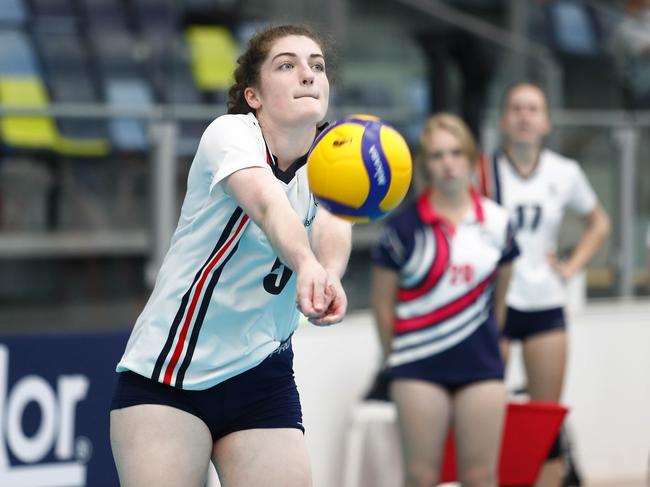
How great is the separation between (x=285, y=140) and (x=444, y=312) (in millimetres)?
2481

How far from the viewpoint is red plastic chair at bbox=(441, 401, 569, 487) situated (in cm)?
593

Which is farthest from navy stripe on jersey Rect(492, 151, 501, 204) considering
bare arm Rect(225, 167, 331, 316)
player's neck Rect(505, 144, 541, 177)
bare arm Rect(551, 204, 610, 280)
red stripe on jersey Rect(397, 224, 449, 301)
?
bare arm Rect(225, 167, 331, 316)

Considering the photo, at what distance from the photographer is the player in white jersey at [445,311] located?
5379 mm

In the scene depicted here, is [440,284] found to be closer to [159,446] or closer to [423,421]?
[423,421]

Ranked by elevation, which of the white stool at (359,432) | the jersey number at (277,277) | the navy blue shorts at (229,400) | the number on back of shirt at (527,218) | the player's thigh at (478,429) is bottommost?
the white stool at (359,432)

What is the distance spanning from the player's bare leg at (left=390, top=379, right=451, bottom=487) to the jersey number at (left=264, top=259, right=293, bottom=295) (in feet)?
7.36

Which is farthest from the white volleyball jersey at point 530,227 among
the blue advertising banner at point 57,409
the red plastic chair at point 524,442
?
the blue advertising banner at point 57,409

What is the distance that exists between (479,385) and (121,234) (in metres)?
2.59

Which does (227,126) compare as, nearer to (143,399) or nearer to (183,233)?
(183,233)

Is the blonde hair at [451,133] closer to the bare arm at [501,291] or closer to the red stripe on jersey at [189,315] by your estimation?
the bare arm at [501,291]

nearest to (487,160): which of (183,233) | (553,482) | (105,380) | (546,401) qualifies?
(546,401)

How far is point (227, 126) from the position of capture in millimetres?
3115

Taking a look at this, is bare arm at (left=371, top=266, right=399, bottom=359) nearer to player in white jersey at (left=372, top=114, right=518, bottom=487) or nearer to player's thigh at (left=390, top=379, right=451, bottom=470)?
player in white jersey at (left=372, top=114, right=518, bottom=487)

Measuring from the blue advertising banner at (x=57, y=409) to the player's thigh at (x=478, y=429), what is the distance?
1677mm
